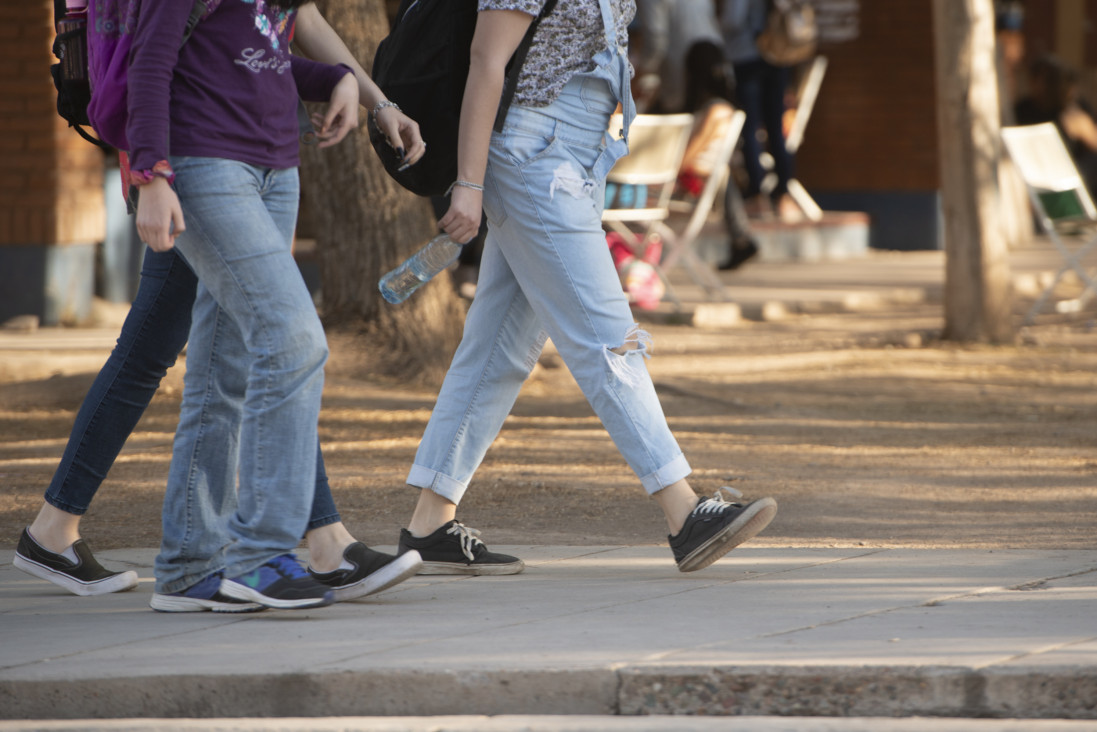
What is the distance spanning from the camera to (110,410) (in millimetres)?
3482

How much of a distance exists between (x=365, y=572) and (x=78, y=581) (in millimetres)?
751

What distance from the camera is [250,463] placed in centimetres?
321

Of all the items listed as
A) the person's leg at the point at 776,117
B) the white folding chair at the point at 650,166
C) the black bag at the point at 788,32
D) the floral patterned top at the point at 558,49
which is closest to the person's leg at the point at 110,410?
the floral patterned top at the point at 558,49

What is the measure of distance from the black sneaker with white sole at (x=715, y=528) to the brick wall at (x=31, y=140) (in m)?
6.20

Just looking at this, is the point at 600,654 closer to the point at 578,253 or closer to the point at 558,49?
the point at 578,253

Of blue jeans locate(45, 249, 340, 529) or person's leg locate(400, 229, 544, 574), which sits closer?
blue jeans locate(45, 249, 340, 529)

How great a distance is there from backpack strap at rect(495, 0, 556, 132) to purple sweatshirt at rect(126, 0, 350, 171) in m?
0.53

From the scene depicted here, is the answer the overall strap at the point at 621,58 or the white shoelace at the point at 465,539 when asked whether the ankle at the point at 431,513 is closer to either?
the white shoelace at the point at 465,539

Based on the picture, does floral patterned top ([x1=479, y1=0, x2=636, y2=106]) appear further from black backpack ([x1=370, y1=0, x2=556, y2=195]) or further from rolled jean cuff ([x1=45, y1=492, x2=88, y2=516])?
rolled jean cuff ([x1=45, y1=492, x2=88, y2=516])

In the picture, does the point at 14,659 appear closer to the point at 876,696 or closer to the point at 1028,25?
the point at 876,696

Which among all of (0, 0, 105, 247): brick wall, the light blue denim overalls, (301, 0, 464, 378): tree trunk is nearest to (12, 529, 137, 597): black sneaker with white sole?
the light blue denim overalls

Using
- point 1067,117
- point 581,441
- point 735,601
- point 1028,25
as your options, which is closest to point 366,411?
point 581,441

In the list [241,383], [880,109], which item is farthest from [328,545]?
[880,109]

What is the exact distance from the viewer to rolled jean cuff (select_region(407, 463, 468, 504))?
149 inches
